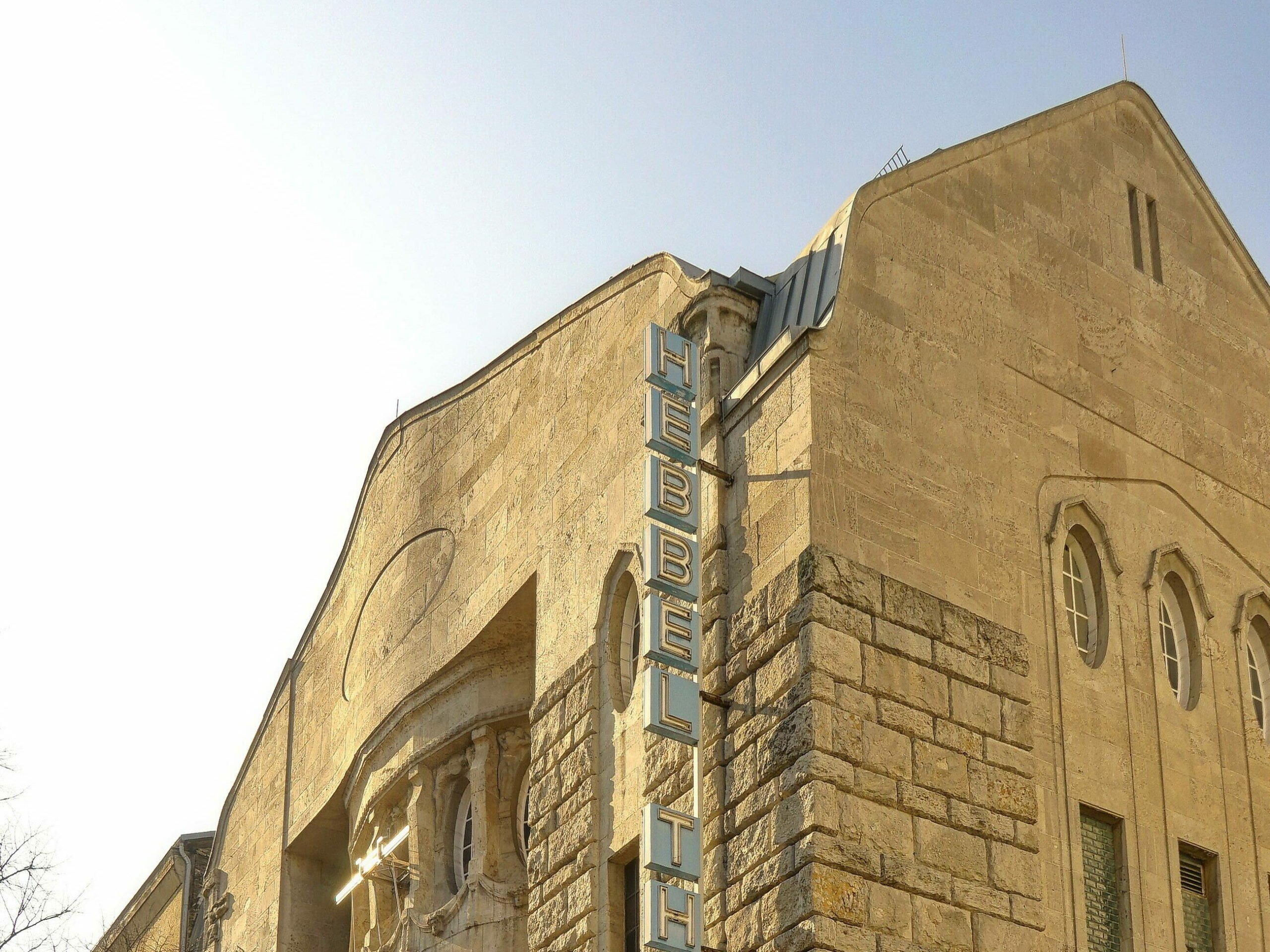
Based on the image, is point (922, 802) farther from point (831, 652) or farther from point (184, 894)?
point (184, 894)

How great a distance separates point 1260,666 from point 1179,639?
127 cm

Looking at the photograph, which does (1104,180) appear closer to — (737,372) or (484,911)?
(737,372)

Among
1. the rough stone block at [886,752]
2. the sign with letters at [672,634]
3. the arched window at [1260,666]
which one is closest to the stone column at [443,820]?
the sign with letters at [672,634]

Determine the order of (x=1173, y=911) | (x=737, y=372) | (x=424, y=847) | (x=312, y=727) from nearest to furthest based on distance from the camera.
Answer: (x=1173, y=911), (x=737, y=372), (x=424, y=847), (x=312, y=727)

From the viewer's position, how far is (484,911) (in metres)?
25.5

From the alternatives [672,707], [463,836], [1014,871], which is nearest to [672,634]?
[672,707]

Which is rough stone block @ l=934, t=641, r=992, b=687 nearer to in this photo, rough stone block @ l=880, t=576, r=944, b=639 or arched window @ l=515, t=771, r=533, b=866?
rough stone block @ l=880, t=576, r=944, b=639

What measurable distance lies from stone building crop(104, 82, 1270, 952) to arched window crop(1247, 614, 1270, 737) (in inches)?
1.2

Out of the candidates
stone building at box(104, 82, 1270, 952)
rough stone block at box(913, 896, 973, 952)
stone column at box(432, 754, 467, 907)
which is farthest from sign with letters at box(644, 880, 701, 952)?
stone column at box(432, 754, 467, 907)

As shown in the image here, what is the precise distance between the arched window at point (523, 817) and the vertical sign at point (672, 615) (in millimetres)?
5971

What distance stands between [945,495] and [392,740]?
10.5 meters

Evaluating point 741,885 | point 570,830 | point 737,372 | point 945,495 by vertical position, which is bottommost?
point 741,885

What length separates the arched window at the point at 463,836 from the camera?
1062 inches

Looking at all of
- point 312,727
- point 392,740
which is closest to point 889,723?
point 392,740
